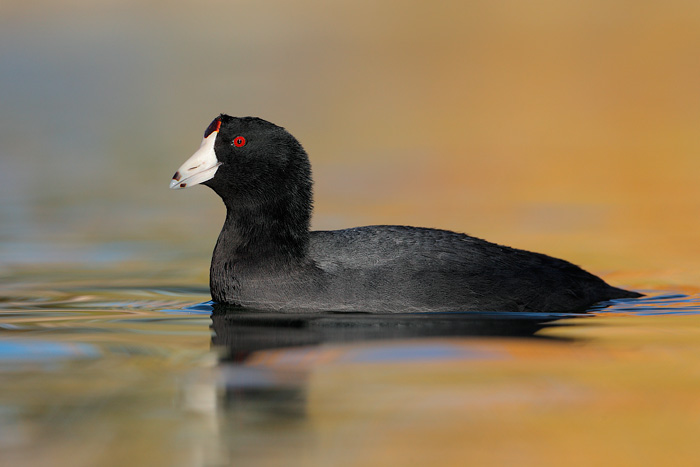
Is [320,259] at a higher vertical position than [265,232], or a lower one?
lower

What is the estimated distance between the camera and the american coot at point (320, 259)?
6.87 m

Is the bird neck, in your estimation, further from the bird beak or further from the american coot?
the bird beak

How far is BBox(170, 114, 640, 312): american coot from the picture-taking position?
22.5 ft

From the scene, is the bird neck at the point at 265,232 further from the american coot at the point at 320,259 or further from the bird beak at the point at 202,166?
the bird beak at the point at 202,166

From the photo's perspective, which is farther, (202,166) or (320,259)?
(202,166)

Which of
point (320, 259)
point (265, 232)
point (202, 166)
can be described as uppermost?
point (202, 166)

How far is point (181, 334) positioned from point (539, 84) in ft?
74.2

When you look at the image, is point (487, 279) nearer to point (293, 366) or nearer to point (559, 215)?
point (293, 366)

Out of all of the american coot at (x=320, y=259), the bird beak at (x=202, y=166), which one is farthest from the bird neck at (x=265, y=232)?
the bird beak at (x=202, y=166)

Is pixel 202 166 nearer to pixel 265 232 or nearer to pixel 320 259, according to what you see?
pixel 265 232

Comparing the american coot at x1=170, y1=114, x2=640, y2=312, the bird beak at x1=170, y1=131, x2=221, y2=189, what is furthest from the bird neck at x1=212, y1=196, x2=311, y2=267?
the bird beak at x1=170, y1=131, x2=221, y2=189

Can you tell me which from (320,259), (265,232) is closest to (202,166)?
(265,232)

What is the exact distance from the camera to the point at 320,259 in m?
7.03

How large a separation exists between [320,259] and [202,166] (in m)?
0.97
